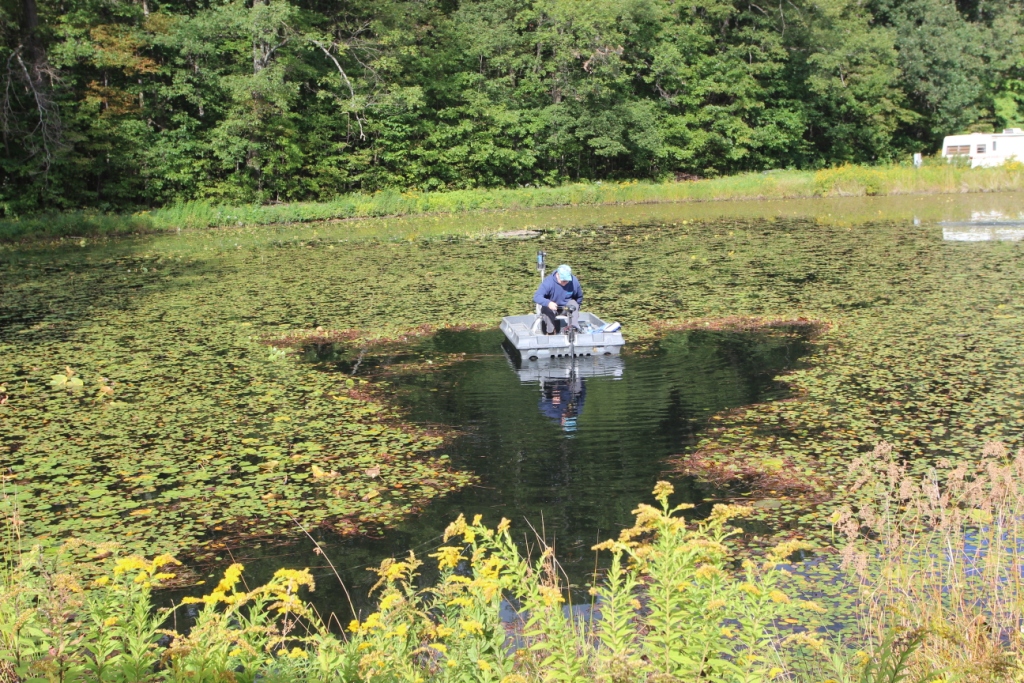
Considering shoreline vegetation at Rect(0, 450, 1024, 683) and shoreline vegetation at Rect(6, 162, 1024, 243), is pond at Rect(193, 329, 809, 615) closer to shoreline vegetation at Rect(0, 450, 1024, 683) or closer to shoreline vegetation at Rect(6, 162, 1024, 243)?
shoreline vegetation at Rect(0, 450, 1024, 683)

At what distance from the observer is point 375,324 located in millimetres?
12422

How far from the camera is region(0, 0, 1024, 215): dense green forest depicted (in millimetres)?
25688

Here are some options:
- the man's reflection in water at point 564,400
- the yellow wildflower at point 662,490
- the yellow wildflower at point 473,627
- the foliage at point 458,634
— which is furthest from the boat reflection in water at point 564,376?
the yellow wildflower at point 473,627

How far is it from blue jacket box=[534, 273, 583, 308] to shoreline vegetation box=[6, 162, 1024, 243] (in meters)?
17.5

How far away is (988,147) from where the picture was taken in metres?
31.9

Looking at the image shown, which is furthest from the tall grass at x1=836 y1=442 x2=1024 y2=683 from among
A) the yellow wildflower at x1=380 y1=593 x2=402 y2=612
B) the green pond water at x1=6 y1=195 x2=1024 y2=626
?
the yellow wildflower at x1=380 y1=593 x2=402 y2=612

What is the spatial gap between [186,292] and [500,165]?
18237 mm

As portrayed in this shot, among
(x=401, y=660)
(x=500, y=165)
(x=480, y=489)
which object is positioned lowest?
(x=480, y=489)

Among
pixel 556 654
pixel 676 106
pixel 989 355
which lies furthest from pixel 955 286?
pixel 676 106

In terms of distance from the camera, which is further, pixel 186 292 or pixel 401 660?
pixel 186 292

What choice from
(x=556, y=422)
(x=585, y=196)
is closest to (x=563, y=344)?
(x=556, y=422)

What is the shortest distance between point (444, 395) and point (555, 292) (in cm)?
189

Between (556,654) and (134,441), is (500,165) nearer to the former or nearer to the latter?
(134,441)

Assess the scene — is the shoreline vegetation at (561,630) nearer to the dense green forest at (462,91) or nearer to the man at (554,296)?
the man at (554,296)
